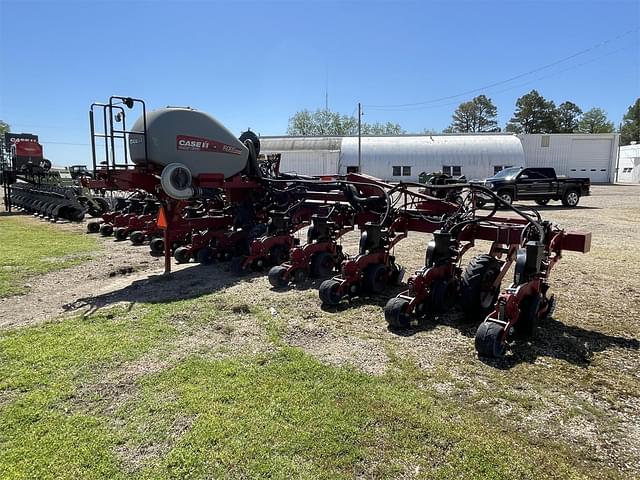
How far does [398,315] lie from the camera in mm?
4953

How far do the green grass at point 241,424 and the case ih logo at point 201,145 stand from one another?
158 inches

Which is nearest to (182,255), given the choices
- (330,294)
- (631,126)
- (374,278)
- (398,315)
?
(330,294)

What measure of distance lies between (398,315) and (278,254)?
11.5ft

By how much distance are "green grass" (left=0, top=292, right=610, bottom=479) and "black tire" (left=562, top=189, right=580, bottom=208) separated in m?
19.0

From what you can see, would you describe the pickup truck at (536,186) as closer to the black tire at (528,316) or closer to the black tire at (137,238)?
the black tire at (137,238)

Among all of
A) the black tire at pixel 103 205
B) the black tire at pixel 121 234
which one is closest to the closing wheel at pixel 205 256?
the black tire at pixel 121 234

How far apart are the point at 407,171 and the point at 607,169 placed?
19.3 meters

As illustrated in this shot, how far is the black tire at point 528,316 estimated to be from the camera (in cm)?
460

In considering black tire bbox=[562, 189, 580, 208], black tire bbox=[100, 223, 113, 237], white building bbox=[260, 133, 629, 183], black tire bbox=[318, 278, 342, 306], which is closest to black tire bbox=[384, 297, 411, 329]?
black tire bbox=[318, 278, 342, 306]

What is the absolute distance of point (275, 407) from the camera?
3.39 m

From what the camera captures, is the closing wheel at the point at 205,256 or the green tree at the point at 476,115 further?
the green tree at the point at 476,115

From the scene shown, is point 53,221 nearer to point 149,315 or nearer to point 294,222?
point 294,222

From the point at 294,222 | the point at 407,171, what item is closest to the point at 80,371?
the point at 294,222

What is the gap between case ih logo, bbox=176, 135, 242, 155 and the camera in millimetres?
7555
